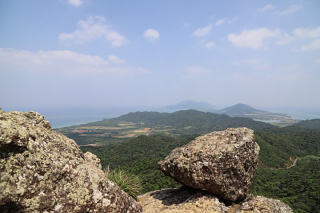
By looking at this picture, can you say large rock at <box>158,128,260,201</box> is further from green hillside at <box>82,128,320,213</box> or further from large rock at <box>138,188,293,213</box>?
green hillside at <box>82,128,320,213</box>

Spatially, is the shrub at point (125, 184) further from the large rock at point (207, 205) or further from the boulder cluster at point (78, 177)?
the boulder cluster at point (78, 177)

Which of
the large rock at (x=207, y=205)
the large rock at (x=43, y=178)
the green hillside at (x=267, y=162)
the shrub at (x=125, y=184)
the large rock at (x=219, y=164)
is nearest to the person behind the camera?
the large rock at (x=43, y=178)

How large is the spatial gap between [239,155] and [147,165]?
133ft

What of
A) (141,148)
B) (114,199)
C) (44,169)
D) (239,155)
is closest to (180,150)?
(239,155)

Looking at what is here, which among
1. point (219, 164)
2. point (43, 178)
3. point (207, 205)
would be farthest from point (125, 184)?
point (43, 178)

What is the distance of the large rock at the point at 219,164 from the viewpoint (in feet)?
28.3

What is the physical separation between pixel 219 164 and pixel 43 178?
7620mm

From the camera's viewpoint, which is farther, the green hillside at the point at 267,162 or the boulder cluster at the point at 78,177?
the green hillside at the point at 267,162

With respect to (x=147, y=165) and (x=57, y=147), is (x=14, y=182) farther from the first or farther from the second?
→ (x=147, y=165)

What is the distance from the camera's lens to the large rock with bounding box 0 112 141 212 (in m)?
3.75

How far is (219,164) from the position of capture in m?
8.69

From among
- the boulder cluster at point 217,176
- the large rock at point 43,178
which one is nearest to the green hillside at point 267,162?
the boulder cluster at point 217,176

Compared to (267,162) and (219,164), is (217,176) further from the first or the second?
(267,162)

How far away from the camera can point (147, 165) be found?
1827 inches
